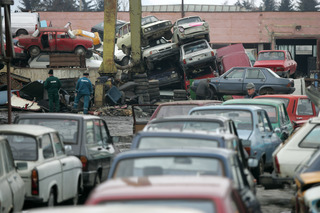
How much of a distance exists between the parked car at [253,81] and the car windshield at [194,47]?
5318 millimetres

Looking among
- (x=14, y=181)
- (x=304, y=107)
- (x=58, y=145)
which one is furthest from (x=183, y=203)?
(x=304, y=107)

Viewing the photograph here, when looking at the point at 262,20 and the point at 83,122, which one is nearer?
the point at 83,122

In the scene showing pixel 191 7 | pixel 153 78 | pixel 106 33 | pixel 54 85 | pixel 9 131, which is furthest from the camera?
pixel 191 7

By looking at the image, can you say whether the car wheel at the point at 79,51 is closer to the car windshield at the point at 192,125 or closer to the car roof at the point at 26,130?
the car windshield at the point at 192,125

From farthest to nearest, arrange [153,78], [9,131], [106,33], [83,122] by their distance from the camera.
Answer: [153,78], [106,33], [83,122], [9,131]

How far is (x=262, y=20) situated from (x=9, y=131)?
55.3 m

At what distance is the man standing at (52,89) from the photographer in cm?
2706

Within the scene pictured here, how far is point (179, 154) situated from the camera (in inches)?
241

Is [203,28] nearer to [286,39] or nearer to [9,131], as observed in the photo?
[9,131]

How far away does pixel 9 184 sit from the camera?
310 inches

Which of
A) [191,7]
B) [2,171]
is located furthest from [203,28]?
[191,7]

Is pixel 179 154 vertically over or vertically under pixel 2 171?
over

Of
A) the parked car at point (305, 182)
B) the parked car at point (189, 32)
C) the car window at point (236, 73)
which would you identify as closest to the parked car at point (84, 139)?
the parked car at point (305, 182)

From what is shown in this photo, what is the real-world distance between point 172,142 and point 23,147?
2673 mm
